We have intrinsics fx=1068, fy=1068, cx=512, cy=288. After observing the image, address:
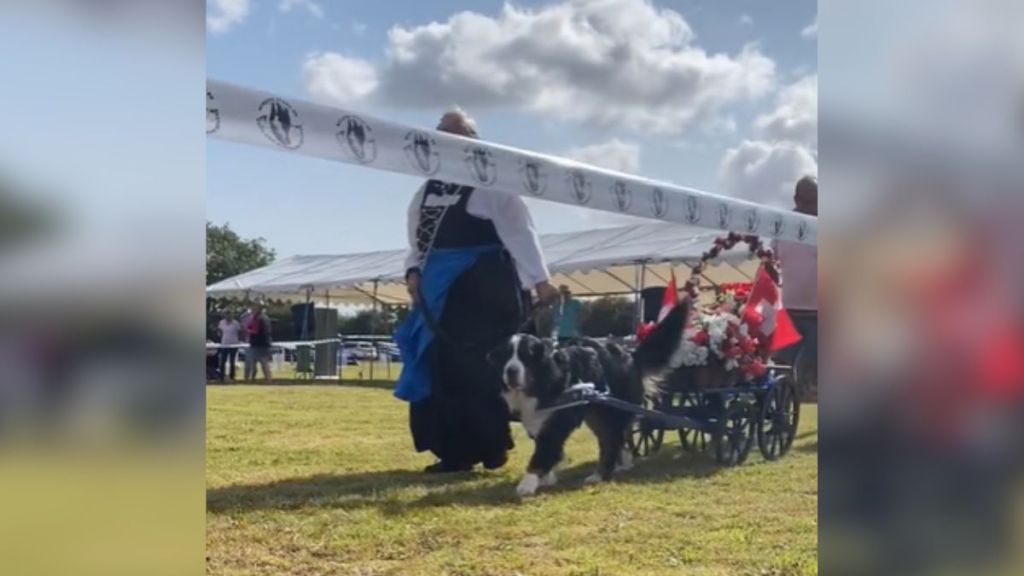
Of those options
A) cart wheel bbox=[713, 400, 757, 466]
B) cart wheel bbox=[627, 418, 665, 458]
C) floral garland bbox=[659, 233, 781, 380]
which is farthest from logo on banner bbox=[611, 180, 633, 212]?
cart wheel bbox=[713, 400, 757, 466]

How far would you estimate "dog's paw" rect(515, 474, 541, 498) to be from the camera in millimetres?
2420

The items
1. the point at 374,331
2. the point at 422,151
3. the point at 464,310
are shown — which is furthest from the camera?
the point at 464,310

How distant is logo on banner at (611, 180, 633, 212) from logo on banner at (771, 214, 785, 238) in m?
0.41

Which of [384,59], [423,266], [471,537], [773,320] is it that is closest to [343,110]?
[384,59]

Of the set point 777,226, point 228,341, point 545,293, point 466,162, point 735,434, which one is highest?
point 466,162

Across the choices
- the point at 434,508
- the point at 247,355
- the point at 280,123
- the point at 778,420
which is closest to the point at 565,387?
the point at 434,508

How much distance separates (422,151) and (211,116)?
1.43ft

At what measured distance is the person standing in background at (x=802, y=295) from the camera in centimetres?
267

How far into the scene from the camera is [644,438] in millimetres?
2592

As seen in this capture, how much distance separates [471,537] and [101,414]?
2.71ft

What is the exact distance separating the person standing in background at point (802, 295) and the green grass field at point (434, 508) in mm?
211

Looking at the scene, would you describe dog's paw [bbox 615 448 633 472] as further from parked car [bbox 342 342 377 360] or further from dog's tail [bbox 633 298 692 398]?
parked car [bbox 342 342 377 360]

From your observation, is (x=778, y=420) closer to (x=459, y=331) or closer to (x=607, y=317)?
(x=607, y=317)

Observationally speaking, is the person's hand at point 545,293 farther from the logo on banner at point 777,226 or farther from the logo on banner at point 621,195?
the logo on banner at point 777,226
